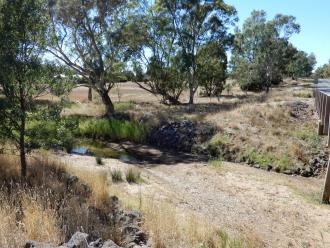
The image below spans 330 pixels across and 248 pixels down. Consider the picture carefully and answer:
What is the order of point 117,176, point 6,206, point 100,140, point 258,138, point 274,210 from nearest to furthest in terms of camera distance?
point 6,206 → point 274,210 → point 117,176 → point 258,138 → point 100,140

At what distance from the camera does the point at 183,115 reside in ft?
90.0

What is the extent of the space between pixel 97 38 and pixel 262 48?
30420mm

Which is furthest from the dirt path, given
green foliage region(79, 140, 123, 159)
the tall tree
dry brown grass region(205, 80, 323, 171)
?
the tall tree

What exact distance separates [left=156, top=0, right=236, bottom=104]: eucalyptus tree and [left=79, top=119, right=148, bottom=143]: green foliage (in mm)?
9118

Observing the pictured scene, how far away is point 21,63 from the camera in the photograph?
11.2 metres

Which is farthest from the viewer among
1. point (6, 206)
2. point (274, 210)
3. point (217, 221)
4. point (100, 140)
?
point (100, 140)

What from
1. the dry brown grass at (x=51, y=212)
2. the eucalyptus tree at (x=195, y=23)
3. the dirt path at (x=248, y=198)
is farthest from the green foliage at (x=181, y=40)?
the dry brown grass at (x=51, y=212)

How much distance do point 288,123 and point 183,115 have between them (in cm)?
682

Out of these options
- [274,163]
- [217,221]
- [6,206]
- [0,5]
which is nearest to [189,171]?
[274,163]

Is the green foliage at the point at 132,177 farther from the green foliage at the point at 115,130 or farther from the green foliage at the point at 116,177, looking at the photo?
the green foliage at the point at 115,130

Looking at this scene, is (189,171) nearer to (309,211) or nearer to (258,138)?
(258,138)

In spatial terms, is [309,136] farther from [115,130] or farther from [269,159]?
[115,130]

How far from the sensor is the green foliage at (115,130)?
2581 cm

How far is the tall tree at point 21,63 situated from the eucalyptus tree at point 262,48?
41113 millimetres
